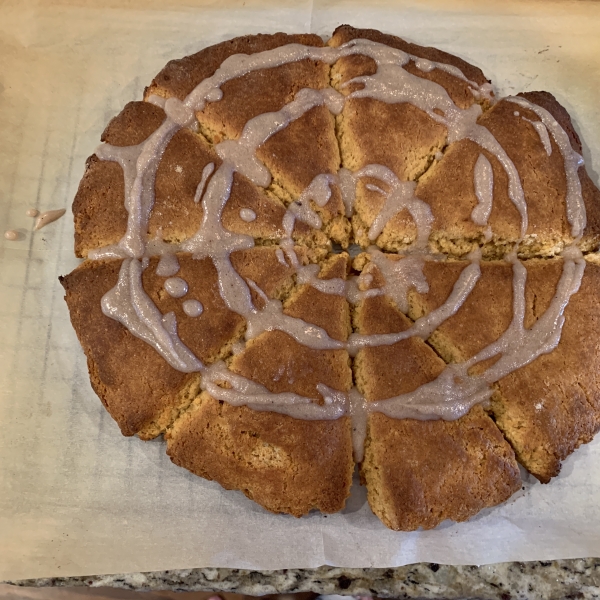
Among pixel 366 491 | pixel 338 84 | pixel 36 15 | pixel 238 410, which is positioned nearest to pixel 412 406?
pixel 366 491

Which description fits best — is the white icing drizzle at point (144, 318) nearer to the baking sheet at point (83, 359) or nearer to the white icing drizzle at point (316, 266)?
the white icing drizzle at point (316, 266)

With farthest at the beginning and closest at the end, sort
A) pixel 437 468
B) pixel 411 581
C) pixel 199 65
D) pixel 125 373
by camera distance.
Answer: pixel 199 65, pixel 411 581, pixel 125 373, pixel 437 468

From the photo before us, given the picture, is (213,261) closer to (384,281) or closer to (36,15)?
(384,281)

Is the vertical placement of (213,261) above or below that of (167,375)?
above

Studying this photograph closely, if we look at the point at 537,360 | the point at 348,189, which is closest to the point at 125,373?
the point at 348,189

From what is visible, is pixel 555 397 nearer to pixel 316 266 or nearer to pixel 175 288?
pixel 316 266

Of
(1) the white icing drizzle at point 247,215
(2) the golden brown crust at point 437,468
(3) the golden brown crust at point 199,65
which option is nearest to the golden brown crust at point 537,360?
(2) the golden brown crust at point 437,468
